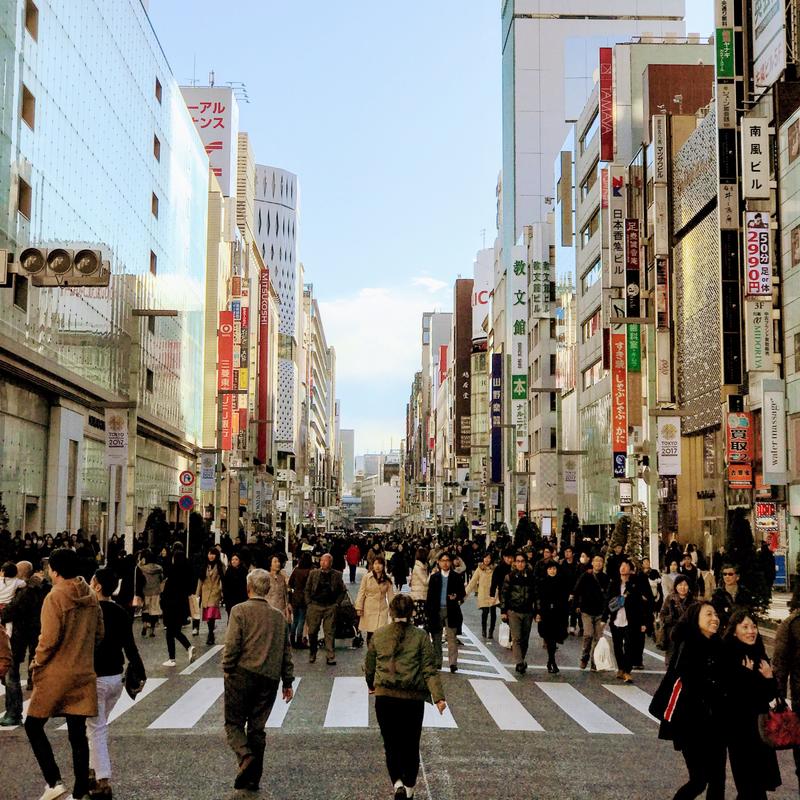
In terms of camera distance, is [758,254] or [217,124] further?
[217,124]

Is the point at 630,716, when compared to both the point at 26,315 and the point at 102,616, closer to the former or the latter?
the point at 102,616

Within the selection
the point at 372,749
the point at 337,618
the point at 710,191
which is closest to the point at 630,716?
the point at 372,749

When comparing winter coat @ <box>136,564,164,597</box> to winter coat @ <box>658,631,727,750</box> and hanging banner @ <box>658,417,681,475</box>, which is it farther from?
hanging banner @ <box>658,417,681,475</box>

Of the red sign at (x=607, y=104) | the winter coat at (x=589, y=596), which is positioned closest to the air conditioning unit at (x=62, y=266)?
the winter coat at (x=589, y=596)

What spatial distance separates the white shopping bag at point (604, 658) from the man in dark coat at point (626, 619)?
10 cm

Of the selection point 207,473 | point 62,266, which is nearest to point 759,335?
point 207,473

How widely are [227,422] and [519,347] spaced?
73.8 feet

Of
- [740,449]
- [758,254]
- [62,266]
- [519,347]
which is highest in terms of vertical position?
[519,347]

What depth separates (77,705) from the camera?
7.86 metres

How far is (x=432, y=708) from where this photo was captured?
42.4 feet

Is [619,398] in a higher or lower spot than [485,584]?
higher

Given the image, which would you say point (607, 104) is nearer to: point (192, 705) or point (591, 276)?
point (591, 276)

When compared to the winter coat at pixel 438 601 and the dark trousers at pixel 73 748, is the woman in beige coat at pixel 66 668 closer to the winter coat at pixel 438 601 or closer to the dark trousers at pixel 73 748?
the dark trousers at pixel 73 748

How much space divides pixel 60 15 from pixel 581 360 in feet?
115
